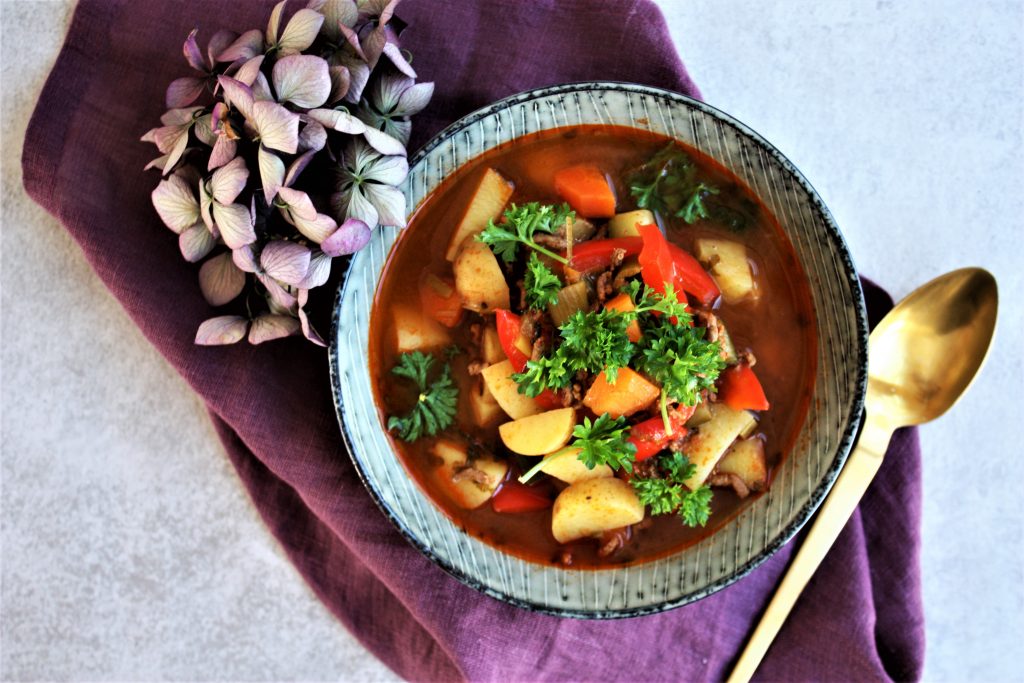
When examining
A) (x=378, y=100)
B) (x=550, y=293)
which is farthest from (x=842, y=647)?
(x=378, y=100)

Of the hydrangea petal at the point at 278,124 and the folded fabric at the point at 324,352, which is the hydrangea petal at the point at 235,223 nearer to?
the hydrangea petal at the point at 278,124

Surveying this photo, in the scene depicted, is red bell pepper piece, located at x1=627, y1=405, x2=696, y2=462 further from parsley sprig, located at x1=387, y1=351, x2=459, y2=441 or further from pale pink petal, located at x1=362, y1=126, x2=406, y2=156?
pale pink petal, located at x1=362, y1=126, x2=406, y2=156

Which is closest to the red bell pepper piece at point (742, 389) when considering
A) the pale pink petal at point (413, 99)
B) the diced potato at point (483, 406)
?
the diced potato at point (483, 406)

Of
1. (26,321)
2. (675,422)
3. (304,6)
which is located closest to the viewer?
(675,422)

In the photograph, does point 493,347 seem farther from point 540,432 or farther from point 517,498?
point 517,498

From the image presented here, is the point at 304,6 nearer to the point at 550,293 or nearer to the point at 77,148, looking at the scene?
the point at 77,148

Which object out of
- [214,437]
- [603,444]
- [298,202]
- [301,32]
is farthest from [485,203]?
[214,437]
